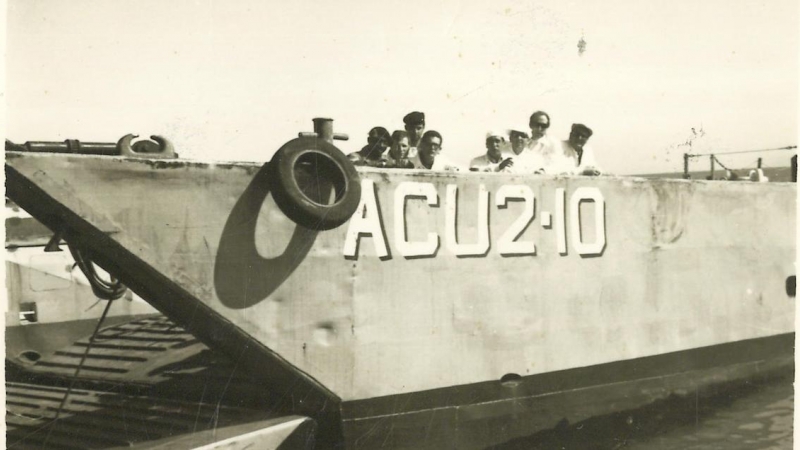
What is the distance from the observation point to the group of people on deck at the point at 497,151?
6.20 m

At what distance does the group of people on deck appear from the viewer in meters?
6.20

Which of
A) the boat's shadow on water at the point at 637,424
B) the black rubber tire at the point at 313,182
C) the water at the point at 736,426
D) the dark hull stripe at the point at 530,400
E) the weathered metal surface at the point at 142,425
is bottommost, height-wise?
the water at the point at 736,426

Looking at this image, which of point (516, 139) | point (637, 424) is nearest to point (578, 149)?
point (516, 139)

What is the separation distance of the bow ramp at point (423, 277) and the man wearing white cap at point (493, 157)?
0.65 meters

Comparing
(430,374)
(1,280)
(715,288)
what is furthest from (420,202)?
(715,288)

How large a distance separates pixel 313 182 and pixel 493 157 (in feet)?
7.74

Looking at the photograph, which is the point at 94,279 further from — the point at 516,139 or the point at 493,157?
the point at 516,139

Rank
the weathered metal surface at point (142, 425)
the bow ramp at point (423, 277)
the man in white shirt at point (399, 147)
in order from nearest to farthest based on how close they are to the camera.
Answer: the bow ramp at point (423, 277)
the weathered metal surface at point (142, 425)
the man in white shirt at point (399, 147)

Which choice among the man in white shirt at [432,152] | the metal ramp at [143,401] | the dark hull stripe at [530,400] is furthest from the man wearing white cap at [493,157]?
the metal ramp at [143,401]

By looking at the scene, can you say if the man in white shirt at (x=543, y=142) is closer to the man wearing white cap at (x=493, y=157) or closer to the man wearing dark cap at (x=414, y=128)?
the man wearing white cap at (x=493, y=157)

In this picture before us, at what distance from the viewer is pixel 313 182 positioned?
4.96m

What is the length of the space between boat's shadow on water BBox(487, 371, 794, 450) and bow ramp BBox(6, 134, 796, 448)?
0.30 feet

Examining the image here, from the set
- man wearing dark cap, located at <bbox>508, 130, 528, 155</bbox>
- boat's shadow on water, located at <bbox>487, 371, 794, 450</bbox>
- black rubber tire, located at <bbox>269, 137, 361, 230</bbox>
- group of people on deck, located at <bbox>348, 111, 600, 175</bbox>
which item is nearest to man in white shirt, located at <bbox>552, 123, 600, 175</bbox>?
group of people on deck, located at <bbox>348, 111, 600, 175</bbox>

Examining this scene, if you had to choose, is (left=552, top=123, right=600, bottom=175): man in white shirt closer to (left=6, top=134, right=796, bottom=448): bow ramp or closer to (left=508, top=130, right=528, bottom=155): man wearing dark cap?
(left=508, top=130, right=528, bottom=155): man wearing dark cap
